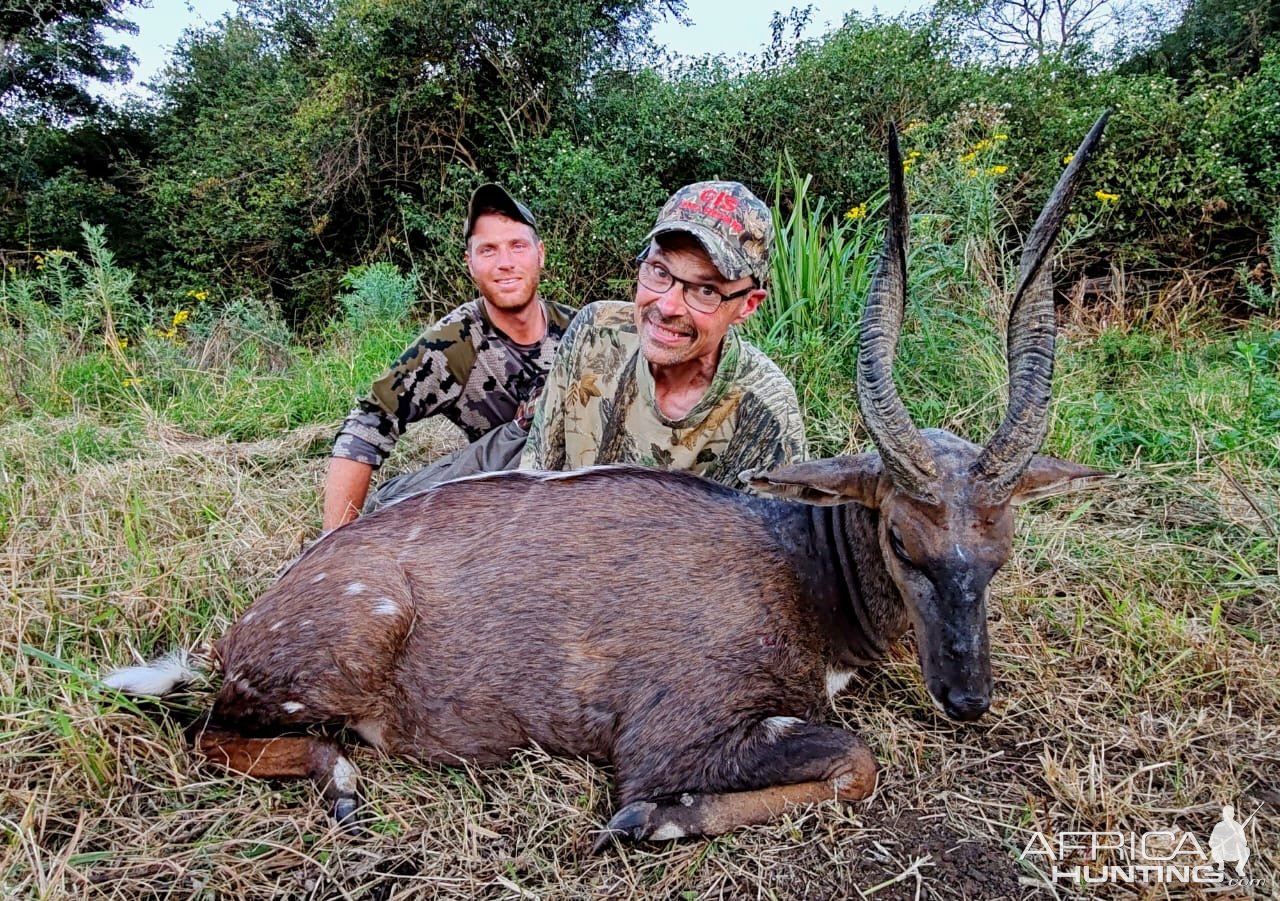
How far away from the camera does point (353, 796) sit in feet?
8.34

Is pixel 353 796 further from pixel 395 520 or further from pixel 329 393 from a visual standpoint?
pixel 329 393

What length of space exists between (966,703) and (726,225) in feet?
6.79

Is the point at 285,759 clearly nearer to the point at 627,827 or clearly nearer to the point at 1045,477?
the point at 627,827

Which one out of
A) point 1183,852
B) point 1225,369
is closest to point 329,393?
point 1183,852

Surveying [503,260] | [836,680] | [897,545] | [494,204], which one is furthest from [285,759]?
[494,204]

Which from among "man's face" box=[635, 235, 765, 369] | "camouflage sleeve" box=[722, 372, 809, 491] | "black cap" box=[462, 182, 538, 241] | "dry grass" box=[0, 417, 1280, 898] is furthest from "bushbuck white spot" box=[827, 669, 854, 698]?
"black cap" box=[462, 182, 538, 241]

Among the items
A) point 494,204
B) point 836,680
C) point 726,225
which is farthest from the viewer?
point 494,204

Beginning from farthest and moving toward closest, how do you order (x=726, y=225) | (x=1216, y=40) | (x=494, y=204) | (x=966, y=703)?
1. (x=1216, y=40)
2. (x=494, y=204)
3. (x=726, y=225)
4. (x=966, y=703)

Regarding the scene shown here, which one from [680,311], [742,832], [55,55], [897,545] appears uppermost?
[55,55]

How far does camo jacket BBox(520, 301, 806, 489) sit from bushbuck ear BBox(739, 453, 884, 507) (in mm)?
856

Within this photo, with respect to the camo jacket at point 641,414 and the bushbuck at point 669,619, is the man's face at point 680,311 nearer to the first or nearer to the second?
the camo jacket at point 641,414

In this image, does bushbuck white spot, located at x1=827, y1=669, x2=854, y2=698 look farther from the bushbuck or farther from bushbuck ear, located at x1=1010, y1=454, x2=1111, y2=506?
bushbuck ear, located at x1=1010, y1=454, x2=1111, y2=506

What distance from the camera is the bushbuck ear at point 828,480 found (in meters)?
2.57

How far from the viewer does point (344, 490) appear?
4066mm
